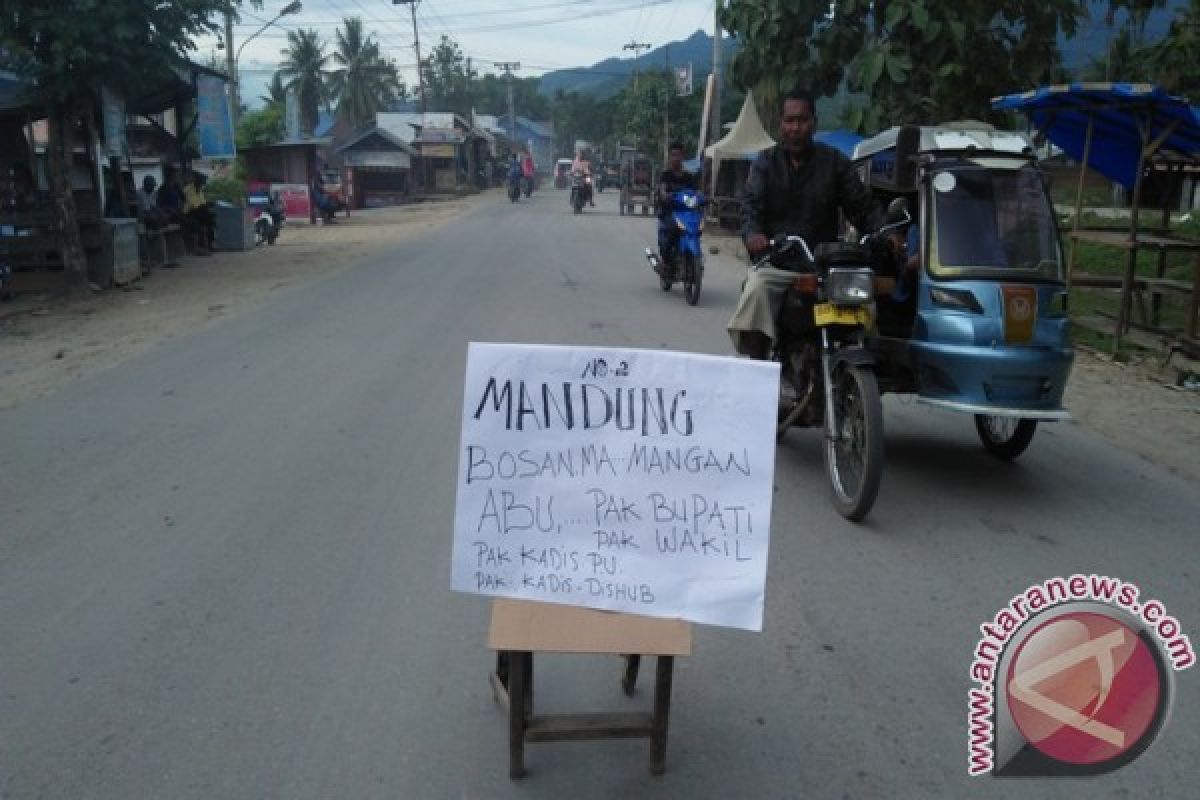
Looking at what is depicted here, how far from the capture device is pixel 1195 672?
343 centimetres

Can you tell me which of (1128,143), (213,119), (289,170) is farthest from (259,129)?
(1128,143)

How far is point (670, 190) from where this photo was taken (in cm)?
1259

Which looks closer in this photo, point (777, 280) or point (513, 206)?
point (777, 280)

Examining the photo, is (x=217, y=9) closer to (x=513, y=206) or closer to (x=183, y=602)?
(x=183, y=602)

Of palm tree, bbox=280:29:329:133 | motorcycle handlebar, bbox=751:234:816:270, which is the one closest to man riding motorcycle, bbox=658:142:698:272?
motorcycle handlebar, bbox=751:234:816:270

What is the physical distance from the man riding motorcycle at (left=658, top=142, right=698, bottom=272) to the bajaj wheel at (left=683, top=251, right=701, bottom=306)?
23.0 inches

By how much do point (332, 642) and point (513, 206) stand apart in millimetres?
37255

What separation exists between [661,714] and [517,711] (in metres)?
0.40

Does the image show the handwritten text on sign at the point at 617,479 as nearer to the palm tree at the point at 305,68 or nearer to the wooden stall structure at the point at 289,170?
the wooden stall structure at the point at 289,170

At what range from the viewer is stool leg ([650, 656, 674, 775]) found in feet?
8.95

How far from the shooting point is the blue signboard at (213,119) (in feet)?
64.8

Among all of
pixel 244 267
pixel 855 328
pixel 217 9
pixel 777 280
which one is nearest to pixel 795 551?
pixel 855 328

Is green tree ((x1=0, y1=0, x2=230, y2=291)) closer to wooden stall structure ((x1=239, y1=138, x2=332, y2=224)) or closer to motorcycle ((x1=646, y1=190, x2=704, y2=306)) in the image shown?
motorcycle ((x1=646, y1=190, x2=704, y2=306))

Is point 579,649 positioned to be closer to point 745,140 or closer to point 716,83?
point 745,140
